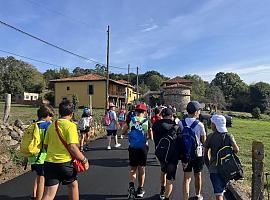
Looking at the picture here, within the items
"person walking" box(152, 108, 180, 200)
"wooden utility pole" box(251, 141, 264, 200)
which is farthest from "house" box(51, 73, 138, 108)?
"wooden utility pole" box(251, 141, 264, 200)

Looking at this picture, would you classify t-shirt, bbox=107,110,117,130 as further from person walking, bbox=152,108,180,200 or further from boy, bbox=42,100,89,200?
boy, bbox=42,100,89,200

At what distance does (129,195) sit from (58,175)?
6.93 ft

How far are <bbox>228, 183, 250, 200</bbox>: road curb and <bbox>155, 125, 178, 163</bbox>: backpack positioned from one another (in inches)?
67.4

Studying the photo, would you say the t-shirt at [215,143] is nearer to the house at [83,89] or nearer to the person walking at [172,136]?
the person walking at [172,136]

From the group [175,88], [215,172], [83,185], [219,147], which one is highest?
[175,88]

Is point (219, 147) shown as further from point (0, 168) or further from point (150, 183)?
point (0, 168)

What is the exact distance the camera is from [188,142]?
19.7ft

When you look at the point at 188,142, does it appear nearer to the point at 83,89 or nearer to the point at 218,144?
the point at 218,144

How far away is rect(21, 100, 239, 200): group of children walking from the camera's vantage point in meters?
4.85

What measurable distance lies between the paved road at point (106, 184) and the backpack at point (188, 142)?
43.6 inches

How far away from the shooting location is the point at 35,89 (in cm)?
8119

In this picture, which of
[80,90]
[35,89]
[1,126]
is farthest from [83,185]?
[35,89]

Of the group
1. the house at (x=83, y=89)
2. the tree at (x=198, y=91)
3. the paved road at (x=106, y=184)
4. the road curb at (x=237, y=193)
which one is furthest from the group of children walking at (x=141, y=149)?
the tree at (x=198, y=91)

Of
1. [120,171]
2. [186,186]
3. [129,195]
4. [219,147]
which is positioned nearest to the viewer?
[219,147]
